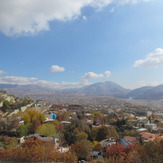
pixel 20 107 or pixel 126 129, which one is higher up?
pixel 20 107

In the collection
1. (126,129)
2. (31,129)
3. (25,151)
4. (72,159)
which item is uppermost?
(25,151)

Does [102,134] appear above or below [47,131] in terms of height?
below

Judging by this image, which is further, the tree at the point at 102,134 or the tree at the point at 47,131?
the tree at the point at 102,134

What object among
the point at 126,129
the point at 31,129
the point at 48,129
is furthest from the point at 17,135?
the point at 126,129

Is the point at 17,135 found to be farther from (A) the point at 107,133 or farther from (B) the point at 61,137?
(A) the point at 107,133

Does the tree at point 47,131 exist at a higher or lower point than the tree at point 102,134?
higher

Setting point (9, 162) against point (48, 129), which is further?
point (48, 129)

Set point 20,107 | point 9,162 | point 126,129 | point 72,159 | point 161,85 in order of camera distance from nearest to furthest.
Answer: point 9,162 < point 72,159 < point 126,129 < point 20,107 < point 161,85

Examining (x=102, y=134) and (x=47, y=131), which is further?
(x=102, y=134)

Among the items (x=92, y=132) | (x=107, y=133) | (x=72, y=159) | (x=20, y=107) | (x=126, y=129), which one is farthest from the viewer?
(x=20, y=107)

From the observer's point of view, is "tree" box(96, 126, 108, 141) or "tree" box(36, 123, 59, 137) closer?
"tree" box(36, 123, 59, 137)

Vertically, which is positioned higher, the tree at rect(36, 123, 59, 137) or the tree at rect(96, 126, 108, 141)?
the tree at rect(36, 123, 59, 137)
